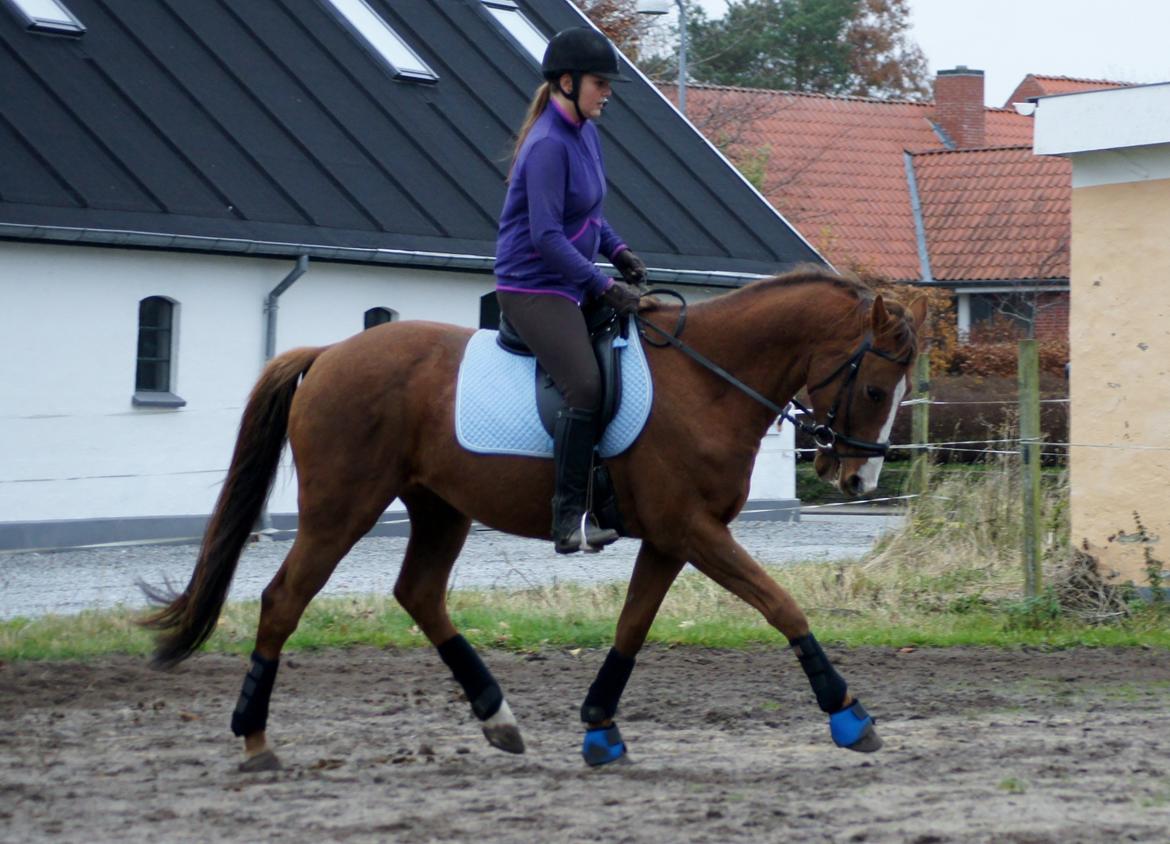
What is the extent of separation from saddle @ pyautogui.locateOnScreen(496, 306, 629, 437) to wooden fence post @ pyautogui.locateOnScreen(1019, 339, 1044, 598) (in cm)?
449

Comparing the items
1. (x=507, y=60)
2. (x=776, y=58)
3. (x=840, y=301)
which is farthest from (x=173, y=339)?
(x=776, y=58)

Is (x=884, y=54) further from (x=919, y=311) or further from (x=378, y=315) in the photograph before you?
(x=919, y=311)

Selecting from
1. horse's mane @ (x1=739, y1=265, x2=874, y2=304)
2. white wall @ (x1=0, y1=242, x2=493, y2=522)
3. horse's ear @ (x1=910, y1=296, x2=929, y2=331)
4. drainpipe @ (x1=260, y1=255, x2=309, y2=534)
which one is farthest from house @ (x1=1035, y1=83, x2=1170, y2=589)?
drainpipe @ (x1=260, y1=255, x2=309, y2=534)

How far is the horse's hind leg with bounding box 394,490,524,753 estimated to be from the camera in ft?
21.4

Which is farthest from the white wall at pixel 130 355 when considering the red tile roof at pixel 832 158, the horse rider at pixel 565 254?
the red tile roof at pixel 832 158

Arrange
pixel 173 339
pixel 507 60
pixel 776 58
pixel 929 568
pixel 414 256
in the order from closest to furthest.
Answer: pixel 929 568
pixel 173 339
pixel 414 256
pixel 507 60
pixel 776 58

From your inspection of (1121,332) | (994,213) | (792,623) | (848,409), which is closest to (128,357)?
(1121,332)

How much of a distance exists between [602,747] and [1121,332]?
6.00 metres

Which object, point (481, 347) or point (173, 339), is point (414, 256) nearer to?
point (173, 339)

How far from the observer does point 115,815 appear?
17.4ft

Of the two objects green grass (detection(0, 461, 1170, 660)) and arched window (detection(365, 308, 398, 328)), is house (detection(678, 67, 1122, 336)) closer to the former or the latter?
arched window (detection(365, 308, 398, 328))

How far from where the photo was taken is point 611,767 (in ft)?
20.4

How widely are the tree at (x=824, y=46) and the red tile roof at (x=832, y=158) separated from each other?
13433mm

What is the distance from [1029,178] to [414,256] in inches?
892
